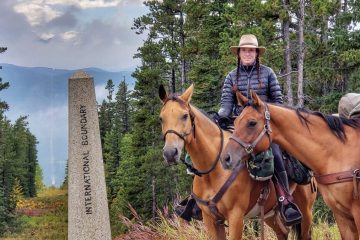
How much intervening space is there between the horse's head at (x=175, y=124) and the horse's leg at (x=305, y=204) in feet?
8.23

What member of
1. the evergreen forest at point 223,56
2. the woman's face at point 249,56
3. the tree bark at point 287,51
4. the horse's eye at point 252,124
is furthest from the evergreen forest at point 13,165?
the horse's eye at point 252,124

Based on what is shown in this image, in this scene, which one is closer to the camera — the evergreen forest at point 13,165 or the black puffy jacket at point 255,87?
the black puffy jacket at point 255,87

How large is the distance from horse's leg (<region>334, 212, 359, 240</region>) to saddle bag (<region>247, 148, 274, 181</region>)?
1.15m

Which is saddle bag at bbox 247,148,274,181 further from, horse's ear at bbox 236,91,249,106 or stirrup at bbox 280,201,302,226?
horse's ear at bbox 236,91,249,106

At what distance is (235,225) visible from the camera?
7.54 metres

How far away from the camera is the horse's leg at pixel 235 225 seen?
750cm

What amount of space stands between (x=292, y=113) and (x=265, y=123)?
0.50 metres

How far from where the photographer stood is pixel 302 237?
30.0 feet

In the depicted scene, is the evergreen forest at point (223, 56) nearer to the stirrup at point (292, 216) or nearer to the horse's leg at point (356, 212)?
the stirrup at point (292, 216)

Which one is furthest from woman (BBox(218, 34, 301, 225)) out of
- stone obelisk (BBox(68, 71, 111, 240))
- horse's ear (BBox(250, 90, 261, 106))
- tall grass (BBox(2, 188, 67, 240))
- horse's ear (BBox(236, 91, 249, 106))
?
tall grass (BBox(2, 188, 67, 240))

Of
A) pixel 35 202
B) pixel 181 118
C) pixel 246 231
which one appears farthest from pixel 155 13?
pixel 35 202

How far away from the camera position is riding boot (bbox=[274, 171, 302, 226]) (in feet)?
25.6

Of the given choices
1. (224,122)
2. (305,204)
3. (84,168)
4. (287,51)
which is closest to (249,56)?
(224,122)

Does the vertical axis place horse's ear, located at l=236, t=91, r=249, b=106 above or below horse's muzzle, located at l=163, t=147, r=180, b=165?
above
